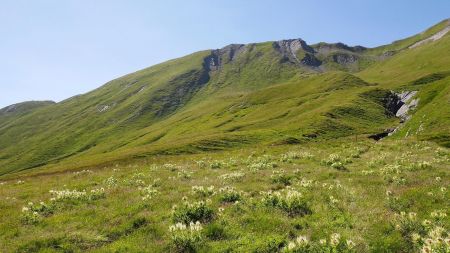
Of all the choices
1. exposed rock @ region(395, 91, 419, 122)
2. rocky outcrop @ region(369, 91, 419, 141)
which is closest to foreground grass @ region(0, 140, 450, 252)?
rocky outcrop @ region(369, 91, 419, 141)

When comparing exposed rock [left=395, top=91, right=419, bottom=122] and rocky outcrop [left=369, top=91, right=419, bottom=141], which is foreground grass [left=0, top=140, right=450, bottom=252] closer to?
rocky outcrop [left=369, top=91, right=419, bottom=141]

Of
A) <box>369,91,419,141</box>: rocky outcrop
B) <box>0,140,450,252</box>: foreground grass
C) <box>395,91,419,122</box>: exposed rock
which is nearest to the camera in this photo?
<box>0,140,450,252</box>: foreground grass

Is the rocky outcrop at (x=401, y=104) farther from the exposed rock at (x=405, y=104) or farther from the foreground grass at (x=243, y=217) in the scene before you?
the foreground grass at (x=243, y=217)

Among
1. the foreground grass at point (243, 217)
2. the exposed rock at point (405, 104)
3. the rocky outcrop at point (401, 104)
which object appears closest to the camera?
the foreground grass at point (243, 217)

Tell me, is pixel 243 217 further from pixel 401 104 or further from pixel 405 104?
pixel 401 104

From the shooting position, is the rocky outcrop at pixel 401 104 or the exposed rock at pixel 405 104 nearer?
the exposed rock at pixel 405 104

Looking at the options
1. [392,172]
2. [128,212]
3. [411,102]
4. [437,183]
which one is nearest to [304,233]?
[128,212]

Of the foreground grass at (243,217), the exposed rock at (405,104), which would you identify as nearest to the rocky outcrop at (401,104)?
the exposed rock at (405,104)

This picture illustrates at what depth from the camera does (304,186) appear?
18.1 m

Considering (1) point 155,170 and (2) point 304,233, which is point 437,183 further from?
(1) point 155,170

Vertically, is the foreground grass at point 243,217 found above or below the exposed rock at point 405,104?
above

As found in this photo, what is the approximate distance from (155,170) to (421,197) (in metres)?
19.4

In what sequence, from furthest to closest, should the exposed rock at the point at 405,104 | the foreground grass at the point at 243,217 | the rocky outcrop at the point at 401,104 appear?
the rocky outcrop at the point at 401,104
the exposed rock at the point at 405,104
the foreground grass at the point at 243,217

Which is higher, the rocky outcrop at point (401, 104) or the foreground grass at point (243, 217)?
the foreground grass at point (243, 217)
